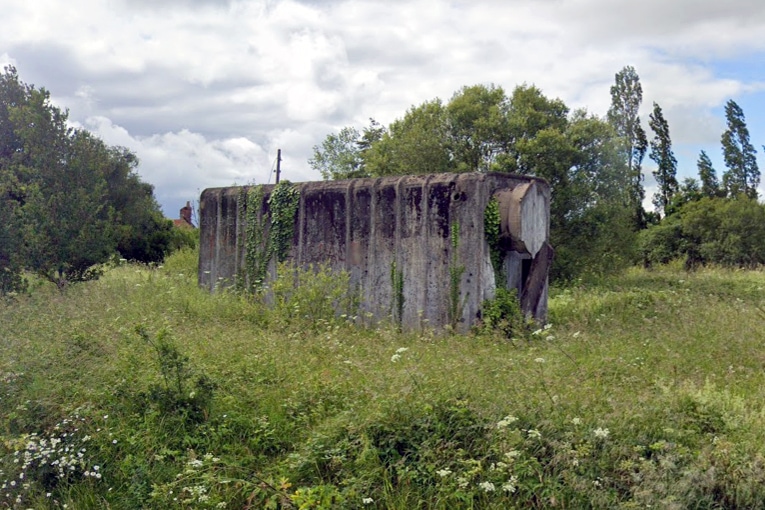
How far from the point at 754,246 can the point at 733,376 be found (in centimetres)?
2402

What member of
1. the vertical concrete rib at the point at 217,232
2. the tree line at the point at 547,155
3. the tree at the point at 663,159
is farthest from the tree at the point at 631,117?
the vertical concrete rib at the point at 217,232

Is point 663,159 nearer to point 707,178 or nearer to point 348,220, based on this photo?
point 707,178

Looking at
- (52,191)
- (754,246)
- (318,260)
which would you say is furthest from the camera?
(754,246)

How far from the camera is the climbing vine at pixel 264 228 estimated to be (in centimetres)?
1047

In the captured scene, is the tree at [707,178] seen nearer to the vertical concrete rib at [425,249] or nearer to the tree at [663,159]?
the tree at [663,159]

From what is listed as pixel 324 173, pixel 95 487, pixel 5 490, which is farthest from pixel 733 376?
pixel 324 173

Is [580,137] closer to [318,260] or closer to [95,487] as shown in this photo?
[318,260]

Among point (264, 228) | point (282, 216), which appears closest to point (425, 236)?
point (282, 216)

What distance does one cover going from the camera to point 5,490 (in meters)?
5.21

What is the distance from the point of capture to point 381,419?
4.62 m

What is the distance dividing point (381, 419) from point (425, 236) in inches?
174

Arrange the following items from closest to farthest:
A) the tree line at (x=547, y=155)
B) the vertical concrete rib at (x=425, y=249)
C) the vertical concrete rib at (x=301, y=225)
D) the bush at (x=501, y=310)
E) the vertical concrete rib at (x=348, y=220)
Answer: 1. the bush at (x=501, y=310)
2. the vertical concrete rib at (x=425, y=249)
3. the vertical concrete rib at (x=348, y=220)
4. the vertical concrete rib at (x=301, y=225)
5. the tree line at (x=547, y=155)

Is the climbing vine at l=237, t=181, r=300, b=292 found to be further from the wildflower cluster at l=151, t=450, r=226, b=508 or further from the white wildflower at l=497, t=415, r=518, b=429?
the white wildflower at l=497, t=415, r=518, b=429

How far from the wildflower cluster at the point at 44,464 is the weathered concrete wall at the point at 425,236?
4.47m
